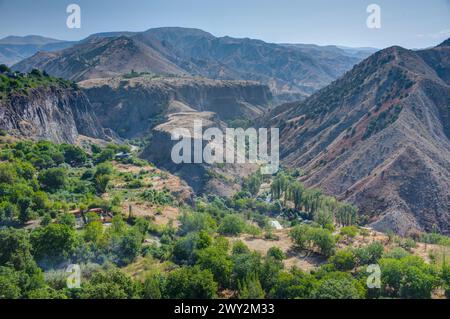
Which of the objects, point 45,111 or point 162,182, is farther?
point 45,111

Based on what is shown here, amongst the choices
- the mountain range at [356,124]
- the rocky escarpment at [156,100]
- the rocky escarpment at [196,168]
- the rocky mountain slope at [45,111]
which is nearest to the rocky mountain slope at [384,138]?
the mountain range at [356,124]

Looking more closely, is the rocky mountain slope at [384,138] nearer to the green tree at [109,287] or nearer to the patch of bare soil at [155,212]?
the patch of bare soil at [155,212]

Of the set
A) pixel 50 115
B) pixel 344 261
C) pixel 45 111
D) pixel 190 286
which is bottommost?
pixel 344 261

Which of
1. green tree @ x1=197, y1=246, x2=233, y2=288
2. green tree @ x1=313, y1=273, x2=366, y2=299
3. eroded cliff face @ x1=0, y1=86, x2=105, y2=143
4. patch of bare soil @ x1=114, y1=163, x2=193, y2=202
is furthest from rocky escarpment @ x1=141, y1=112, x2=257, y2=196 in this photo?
green tree @ x1=313, y1=273, x2=366, y2=299

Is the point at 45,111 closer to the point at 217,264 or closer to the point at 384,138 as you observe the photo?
the point at 217,264

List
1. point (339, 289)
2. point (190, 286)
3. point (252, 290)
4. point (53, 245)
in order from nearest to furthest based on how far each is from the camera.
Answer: point (339, 289), point (252, 290), point (190, 286), point (53, 245)

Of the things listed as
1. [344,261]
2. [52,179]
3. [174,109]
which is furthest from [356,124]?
[52,179]

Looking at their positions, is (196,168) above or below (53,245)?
below
